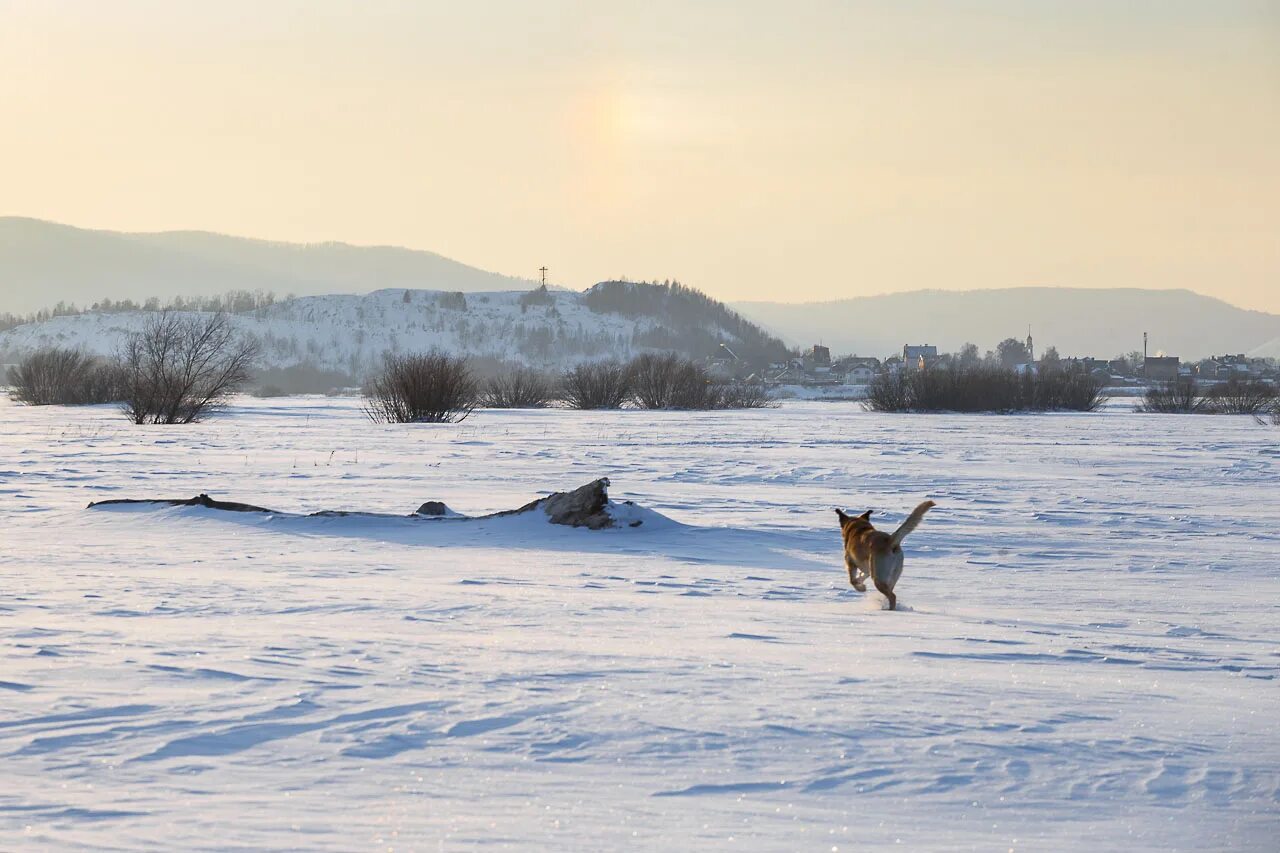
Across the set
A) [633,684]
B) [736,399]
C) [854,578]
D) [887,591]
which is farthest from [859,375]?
[633,684]

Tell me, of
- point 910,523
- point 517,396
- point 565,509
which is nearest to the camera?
point 910,523

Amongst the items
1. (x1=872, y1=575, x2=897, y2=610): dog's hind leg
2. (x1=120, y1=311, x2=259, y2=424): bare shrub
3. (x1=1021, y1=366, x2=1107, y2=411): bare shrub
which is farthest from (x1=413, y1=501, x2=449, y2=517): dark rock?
(x1=1021, y1=366, x2=1107, y2=411): bare shrub

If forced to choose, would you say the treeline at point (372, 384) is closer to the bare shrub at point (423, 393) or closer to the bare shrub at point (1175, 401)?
the bare shrub at point (423, 393)

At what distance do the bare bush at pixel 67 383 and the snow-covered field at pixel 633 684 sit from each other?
51.5 meters

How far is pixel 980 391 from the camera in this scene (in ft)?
211

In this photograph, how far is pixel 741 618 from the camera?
288 inches

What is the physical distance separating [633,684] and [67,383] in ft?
205

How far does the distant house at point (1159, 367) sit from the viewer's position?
17175 centimetres

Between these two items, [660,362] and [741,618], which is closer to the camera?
[741,618]

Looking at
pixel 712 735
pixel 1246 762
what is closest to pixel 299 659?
pixel 712 735

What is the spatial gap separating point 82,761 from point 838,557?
702 centimetres

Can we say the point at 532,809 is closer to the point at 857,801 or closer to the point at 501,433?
the point at 857,801

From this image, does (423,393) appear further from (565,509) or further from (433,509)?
(565,509)

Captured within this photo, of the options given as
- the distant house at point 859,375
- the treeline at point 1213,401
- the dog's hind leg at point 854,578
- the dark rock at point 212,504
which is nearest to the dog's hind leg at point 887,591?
the dog's hind leg at point 854,578
